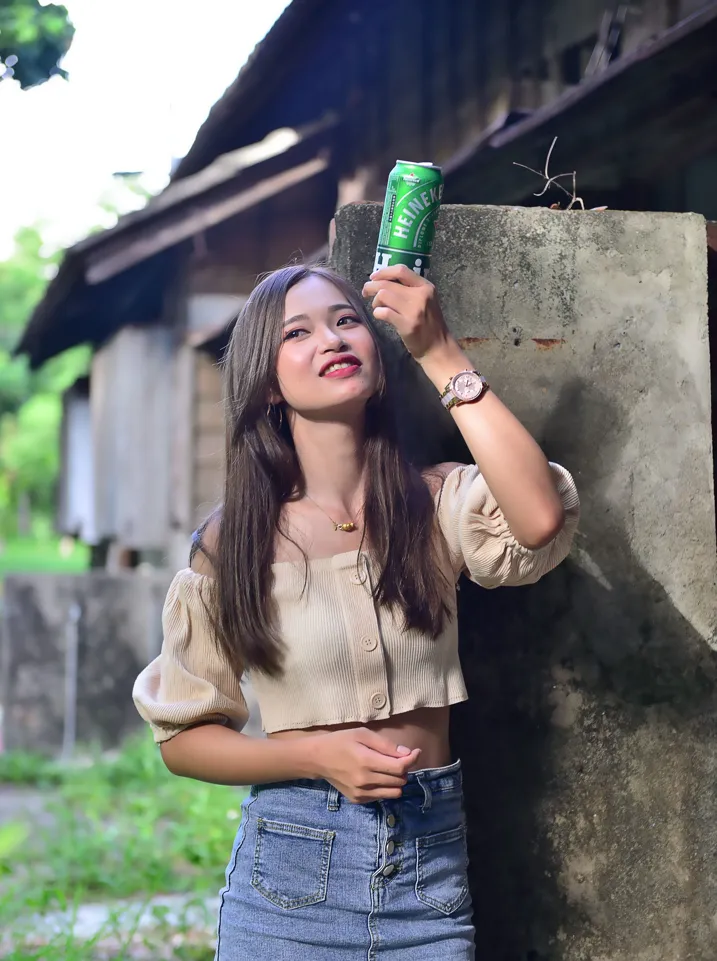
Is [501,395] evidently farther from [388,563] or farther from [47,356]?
[47,356]

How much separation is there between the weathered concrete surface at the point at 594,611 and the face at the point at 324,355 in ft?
1.12

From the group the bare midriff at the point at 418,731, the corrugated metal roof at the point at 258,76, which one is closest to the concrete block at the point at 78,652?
the corrugated metal roof at the point at 258,76

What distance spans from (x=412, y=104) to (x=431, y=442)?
502 cm

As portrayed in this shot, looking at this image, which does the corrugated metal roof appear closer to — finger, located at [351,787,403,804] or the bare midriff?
the bare midriff

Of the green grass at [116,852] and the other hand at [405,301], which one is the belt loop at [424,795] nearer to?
the other hand at [405,301]

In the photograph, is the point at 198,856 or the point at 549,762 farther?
the point at 198,856

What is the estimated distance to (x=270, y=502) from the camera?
2.26 meters

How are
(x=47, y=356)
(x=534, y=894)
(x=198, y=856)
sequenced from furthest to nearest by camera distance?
(x=47, y=356)
(x=198, y=856)
(x=534, y=894)

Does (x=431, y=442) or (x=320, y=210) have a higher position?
(x=320, y=210)

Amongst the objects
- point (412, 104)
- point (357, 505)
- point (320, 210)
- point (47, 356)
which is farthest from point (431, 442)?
point (47, 356)

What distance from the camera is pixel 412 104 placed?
279 inches

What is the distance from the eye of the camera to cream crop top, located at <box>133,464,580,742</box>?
2.11 meters

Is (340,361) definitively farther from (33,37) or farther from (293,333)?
(33,37)

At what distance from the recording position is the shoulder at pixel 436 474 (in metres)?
2.34
